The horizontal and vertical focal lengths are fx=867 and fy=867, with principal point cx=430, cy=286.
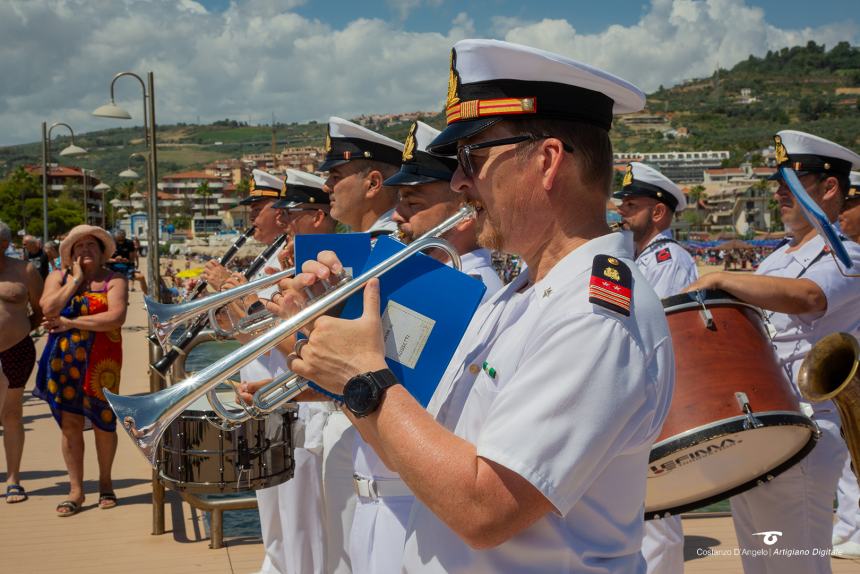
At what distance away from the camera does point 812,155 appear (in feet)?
15.2

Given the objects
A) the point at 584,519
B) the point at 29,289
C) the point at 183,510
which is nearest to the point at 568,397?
the point at 584,519

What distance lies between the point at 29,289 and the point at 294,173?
10.9 ft

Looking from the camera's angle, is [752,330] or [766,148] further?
[766,148]

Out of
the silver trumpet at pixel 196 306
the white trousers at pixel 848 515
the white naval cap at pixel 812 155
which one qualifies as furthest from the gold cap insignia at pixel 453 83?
the white trousers at pixel 848 515

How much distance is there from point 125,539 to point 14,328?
2499 millimetres

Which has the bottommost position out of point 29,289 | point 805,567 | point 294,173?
point 805,567

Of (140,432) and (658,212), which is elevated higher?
(658,212)

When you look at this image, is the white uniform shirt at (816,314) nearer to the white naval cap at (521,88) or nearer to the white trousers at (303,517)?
the white naval cap at (521,88)

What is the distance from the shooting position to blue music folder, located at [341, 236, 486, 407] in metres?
2.24

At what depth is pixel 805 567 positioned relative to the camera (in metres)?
4.08

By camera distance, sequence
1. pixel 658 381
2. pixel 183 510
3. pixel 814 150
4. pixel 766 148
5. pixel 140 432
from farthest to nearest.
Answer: pixel 766 148 < pixel 183 510 < pixel 814 150 < pixel 140 432 < pixel 658 381

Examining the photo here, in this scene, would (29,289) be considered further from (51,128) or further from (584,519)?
(51,128)

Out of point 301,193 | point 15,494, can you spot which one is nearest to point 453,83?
point 301,193

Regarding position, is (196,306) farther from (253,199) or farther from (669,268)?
(253,199)
